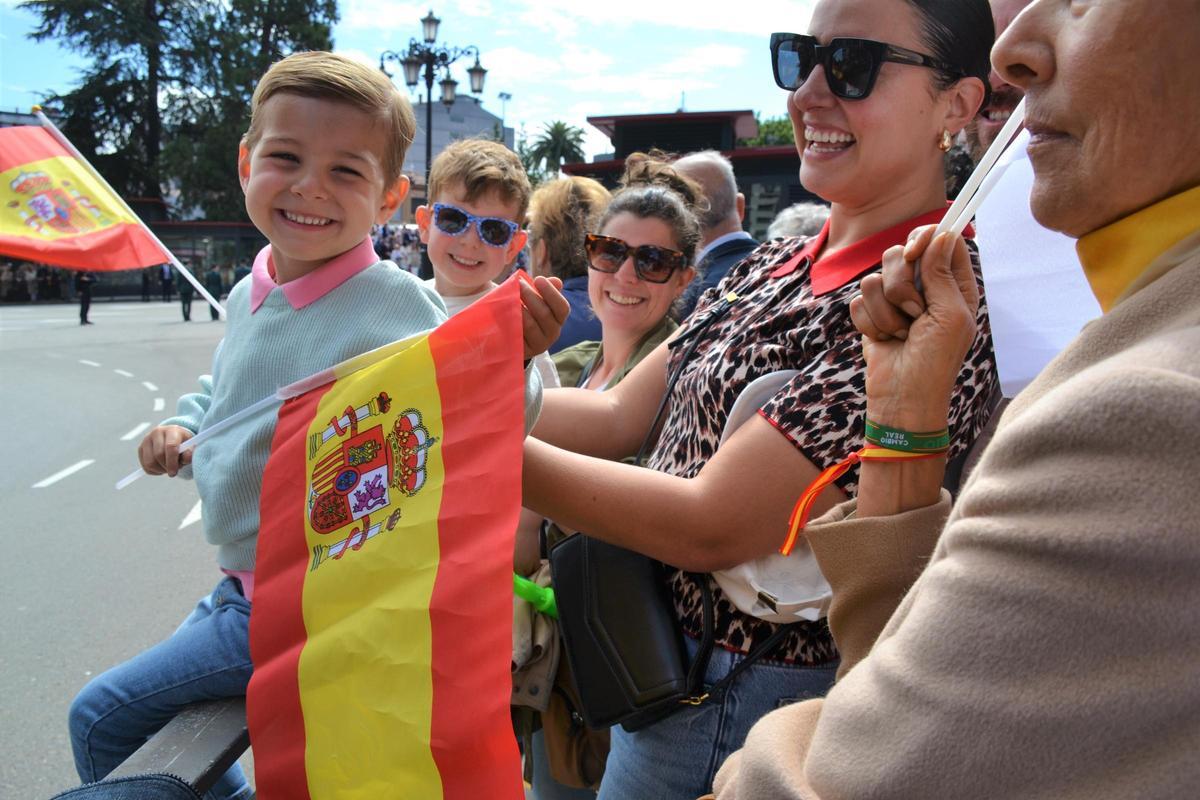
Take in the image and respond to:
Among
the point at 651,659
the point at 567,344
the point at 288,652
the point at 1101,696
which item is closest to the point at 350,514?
the point at 288,652

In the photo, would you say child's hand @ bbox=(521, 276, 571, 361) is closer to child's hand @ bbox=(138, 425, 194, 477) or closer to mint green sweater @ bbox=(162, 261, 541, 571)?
mint green sweater @ bbox=(162, 261, 541, 571)

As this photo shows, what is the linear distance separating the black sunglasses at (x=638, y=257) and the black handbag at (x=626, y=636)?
2.99ft

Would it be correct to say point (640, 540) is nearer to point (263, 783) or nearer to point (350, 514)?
point (350, 514)

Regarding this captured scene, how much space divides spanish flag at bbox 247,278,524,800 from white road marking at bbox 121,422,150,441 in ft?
30.7

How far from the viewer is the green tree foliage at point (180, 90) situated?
43000mm

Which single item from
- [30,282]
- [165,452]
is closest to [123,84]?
[30,282]

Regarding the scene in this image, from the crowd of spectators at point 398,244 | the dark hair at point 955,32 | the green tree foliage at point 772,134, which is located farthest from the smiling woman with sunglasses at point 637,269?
the green tree foliage at point 772,134

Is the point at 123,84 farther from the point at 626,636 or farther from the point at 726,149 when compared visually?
the point at 626,636

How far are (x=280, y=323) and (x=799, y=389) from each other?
3.33 ft

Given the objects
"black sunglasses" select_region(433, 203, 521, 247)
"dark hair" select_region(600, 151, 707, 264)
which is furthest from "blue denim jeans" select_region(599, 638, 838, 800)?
"black sunglasses" select_region(433, 203, 521, 247)

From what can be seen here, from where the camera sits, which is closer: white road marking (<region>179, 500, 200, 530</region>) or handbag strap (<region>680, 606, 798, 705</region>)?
handbag strap (<region>680, 606, 798, 705</region>)

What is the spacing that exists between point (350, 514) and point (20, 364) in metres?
16.1

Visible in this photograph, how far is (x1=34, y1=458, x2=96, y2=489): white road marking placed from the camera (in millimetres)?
7854

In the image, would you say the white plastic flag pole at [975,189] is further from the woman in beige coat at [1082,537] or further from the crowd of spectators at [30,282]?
the crowd of spectators at [30,282]
